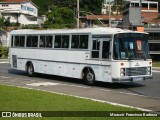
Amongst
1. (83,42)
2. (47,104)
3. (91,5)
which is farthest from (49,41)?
(91,5)

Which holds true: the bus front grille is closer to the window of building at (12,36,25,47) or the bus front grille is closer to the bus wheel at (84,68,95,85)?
the bus wheel at (84,68,95,85)

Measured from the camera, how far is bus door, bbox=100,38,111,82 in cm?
1919

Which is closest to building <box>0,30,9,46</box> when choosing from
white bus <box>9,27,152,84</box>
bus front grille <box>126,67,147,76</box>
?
white bus <box>9,27,152,84</box>

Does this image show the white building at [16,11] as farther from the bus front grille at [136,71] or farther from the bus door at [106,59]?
the bus front grille at [136,71]

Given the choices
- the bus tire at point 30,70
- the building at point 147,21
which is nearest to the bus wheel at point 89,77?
the bus tire at point 30,70

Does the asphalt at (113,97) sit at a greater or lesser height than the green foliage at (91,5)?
lesser

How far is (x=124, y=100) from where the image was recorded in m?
14.8

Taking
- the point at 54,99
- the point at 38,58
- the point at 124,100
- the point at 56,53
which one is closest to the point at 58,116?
the point at 54,99

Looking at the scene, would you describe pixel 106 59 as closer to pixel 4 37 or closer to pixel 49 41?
pixel 49 41

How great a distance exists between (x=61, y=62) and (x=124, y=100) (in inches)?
331

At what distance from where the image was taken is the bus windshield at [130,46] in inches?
752

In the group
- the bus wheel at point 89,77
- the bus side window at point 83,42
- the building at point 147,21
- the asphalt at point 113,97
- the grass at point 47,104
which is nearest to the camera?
the grass at point 47,104

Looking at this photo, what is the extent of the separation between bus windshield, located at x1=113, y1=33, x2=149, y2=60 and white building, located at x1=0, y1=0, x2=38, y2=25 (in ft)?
307

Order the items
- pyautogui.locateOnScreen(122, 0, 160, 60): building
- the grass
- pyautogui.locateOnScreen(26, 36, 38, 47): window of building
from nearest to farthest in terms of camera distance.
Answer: the grass → pyautogui.locateOnScreen(26, 36, 38, 47): window of building → pyautogui.locateOnScreen(122, 0, 160, 60): building
